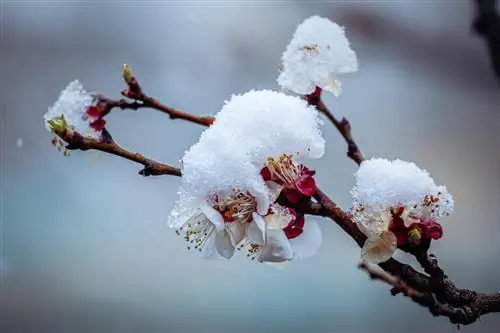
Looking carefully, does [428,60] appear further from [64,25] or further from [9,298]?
[9,298]

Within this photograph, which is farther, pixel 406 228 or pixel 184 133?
pixel 184 133

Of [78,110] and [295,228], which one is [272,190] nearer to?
[295,228]

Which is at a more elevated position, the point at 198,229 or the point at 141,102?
the point at 141,102

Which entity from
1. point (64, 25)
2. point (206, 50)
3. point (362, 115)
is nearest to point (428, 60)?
point (362, 115)

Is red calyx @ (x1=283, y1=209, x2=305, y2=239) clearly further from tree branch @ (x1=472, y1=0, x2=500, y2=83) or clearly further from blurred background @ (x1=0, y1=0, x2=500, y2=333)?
blurred background @ (x1=0, y1=0, x2=500, y2=333)

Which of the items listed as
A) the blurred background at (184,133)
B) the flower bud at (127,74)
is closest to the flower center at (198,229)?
the flower bud at (127,74)

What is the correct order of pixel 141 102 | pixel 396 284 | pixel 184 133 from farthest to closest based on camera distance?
pixel 184 133 → pixel 141 102 → pixel 396 284

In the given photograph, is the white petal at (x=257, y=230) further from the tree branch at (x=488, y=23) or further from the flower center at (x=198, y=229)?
the tree branch at (x=488, y=23)

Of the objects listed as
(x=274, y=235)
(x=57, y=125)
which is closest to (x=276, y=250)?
(x=274, y=235)
